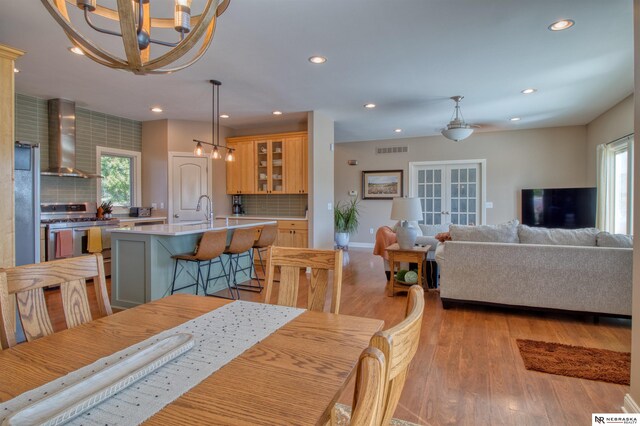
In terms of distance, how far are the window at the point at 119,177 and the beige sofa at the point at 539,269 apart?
5346 mm

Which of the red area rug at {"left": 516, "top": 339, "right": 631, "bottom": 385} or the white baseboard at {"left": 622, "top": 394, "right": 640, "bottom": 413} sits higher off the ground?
the white baseboard at {"left": 622, "top": 394, "right": 640, "bottom": 413}

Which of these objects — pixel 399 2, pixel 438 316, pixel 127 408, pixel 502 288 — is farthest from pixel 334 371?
pixel 502 288

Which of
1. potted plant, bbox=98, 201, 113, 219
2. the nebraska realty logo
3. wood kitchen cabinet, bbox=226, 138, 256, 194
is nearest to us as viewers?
the nebraska realty logo

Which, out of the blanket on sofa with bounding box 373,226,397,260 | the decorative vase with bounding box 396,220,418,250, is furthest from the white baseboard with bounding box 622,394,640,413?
the blanket on sofa with bounding box 373,226,397,260

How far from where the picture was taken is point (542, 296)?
347 cm

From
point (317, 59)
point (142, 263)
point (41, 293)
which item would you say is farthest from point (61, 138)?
point (41, 293)

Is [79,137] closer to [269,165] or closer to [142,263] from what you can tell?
[269,165]

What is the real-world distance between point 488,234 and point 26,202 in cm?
441

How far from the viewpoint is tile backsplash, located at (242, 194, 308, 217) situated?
263 inches

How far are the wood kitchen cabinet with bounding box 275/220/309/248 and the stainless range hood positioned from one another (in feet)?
10.3

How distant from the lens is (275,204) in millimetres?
6844

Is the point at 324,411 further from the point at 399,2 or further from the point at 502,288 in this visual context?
the point at 502,288

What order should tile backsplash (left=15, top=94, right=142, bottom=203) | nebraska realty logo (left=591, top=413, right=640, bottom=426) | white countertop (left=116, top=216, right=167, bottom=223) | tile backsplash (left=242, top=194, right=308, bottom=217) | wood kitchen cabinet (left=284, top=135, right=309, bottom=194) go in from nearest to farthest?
nebraska realty logo (left=591, top=413, right=640, bottom=426), tile backsplash (left=15, top=94, right=142, bottom=203), white countertop (left=116, top=216, right=167, bottom=223), wood kitchen cabinet (left=284, top=135, right=309, bottom=194), tile backsplash (left=242, top=194, right=308, bottom=217)

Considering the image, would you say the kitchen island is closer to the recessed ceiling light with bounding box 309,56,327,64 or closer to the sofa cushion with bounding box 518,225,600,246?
the recessed ceiling light with bounding box 309,56,327,64
